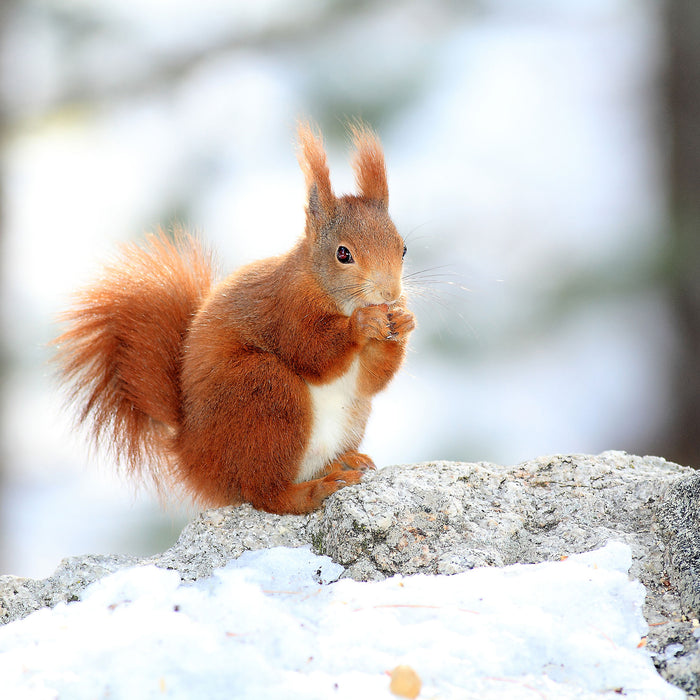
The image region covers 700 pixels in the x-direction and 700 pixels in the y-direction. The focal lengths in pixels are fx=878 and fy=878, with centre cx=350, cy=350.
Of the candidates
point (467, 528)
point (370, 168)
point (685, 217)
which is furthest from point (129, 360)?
point (685, 217)

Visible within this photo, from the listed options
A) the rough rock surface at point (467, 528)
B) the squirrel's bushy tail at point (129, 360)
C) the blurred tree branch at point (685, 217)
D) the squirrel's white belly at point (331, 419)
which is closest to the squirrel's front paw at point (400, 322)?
the squirrel's white belly at point (331, 419)

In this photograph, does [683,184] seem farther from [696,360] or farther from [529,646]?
[529,646]

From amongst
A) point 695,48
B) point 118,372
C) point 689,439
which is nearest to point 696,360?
point 689,439

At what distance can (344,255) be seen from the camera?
67.5 inches

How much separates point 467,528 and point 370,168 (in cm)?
82

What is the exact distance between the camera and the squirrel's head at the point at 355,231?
1.69m

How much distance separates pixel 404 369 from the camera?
1.79 metres

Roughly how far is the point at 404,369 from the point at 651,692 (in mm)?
884

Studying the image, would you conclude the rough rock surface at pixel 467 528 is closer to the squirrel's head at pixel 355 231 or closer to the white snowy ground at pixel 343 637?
the white snowy ground at pixel 343 637

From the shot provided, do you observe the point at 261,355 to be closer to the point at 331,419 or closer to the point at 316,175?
the point at 331,419

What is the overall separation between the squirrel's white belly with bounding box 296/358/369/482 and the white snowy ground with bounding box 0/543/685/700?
1.23 feet

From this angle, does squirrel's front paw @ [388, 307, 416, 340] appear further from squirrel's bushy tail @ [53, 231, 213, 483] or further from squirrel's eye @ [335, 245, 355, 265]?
squirrel's bushy tail @ [53, 231, 213, 483]

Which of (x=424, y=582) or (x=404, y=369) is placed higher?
(x=404, y=369)

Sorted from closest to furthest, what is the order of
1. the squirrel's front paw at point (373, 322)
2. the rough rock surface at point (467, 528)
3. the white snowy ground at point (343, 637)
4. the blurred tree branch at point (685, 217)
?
1. the white snowy ground at point (343, 637)
2. the rough rock surface at point (467, 528)
3. the squirrel's front paw at point (373, 322)
4. the blurred tree branch at point (685, 217)
